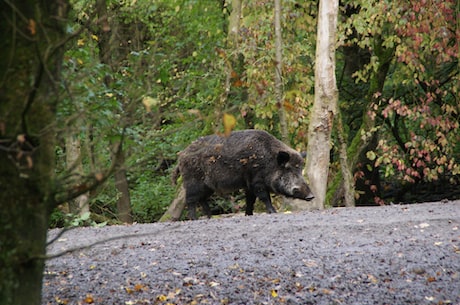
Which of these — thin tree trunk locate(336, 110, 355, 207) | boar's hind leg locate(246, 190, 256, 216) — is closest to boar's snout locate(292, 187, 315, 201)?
boar's hind leg locate(246, 190, 256, 216)

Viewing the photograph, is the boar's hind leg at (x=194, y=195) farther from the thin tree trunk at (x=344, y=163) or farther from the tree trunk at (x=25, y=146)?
the tree trunk at (x=25, y=146)

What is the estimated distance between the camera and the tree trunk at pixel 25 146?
3.76m

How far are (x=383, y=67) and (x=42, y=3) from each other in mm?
14944

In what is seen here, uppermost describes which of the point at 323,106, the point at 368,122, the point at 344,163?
the point at 323,106

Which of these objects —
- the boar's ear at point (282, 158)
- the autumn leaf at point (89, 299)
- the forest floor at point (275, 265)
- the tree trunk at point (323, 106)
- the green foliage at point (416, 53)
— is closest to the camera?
the autumn leaf at point (89, 299)

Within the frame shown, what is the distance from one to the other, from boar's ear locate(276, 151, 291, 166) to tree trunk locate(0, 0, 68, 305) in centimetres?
883

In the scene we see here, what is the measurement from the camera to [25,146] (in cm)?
374

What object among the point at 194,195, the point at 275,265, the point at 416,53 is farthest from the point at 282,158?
the point at 275,265

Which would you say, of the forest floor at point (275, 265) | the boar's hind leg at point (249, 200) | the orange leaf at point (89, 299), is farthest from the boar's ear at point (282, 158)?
the orange leaf at point (89, 299)

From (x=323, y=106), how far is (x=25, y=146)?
390 inches

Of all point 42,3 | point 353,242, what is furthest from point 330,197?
point 42,3

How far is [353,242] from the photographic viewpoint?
27.8 feet

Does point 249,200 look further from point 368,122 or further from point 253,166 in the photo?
point 368,122

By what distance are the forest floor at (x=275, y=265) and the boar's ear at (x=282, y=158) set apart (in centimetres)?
Result: 263
